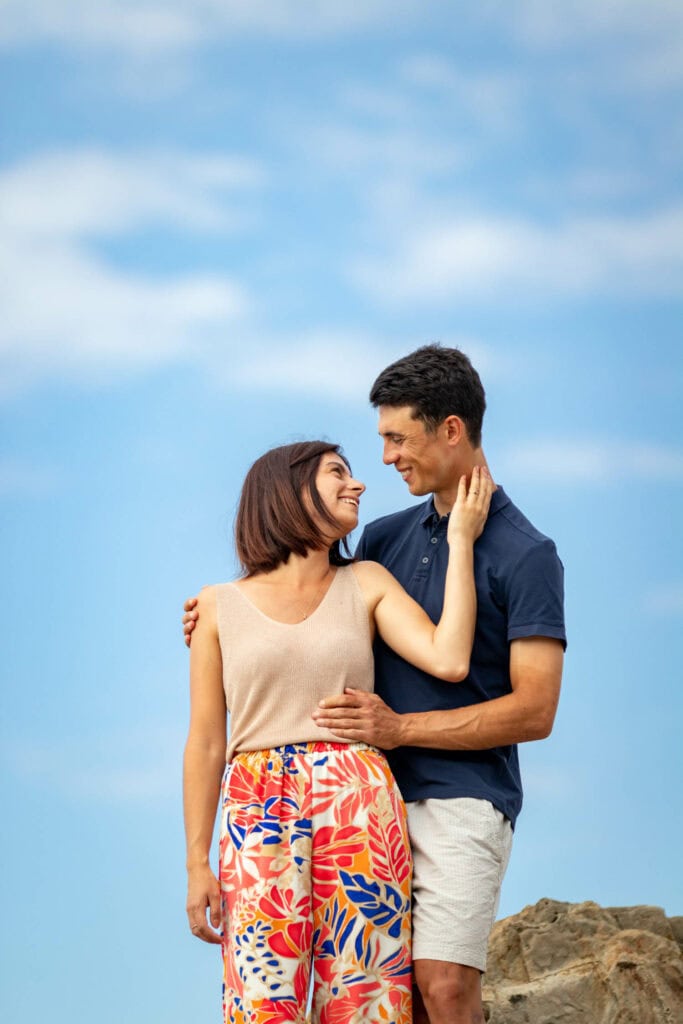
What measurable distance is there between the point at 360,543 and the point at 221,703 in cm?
87

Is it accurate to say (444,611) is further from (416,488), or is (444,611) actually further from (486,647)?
(416,488)

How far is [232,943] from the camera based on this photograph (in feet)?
10.8

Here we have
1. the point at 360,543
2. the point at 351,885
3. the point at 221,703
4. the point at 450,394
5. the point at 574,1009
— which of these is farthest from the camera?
the point at 574,1009

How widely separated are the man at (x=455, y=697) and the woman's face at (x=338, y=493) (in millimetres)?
298

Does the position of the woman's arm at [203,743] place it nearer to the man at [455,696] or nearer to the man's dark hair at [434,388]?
the man at [455,696]

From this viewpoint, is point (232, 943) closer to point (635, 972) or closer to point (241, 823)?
point (241, 823)

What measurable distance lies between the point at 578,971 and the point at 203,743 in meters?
2.15

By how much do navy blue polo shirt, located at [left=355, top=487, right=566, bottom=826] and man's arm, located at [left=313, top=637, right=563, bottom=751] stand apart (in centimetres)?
5

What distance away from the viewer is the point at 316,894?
3273 millimetres

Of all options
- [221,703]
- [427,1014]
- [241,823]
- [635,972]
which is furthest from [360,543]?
[635,972]

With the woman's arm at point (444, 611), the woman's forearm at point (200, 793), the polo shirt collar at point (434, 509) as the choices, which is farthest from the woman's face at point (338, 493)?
the woman's forearm at point (200, 793)

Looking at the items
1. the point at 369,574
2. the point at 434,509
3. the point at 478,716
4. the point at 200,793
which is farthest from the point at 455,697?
the point at 200,793

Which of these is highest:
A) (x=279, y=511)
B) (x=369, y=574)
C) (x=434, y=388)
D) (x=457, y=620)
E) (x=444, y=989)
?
(x=434, y=388)

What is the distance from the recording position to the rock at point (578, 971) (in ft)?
15.6
